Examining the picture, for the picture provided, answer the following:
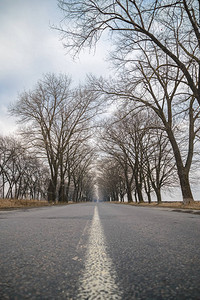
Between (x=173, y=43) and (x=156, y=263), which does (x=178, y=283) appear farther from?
(x=173, y=43)

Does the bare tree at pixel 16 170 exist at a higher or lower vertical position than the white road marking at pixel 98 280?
higher

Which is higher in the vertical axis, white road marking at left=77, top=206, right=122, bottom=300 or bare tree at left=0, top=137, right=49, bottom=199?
bare tree at left=0, top=137, right=49, bottom=199

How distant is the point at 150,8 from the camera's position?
8688 millimetres

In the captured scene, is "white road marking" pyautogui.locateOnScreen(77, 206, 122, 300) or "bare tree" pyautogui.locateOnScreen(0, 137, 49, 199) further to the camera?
"bare tree" pyautogui.locateOnScreen(0, 137, 49, 199)

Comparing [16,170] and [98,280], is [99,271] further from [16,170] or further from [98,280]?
[16,170]

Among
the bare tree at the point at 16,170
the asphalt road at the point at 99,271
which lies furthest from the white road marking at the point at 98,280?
the bare tree at the point at 16,170

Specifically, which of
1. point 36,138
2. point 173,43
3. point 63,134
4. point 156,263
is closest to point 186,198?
point 173,43

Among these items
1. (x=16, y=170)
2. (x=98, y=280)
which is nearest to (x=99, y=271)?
(x=98, y=280)

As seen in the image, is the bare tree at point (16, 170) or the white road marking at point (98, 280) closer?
the white road marking at point (98, 280)

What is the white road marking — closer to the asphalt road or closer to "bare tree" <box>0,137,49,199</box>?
the asphalt road

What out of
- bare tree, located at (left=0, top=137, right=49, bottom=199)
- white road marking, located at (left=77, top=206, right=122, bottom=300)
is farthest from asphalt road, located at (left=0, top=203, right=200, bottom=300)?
bare tree, located at (left=0, top=137, right=49, bottom=199)

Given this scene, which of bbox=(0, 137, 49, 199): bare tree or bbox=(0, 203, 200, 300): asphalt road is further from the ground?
bbox=(0, 137, 49, 199): bare tree

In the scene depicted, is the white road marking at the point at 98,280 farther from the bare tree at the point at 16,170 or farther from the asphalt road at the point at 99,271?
the bare tree at the point at 16,170

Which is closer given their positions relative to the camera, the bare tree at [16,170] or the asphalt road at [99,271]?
the asphalt road at [99,271]
